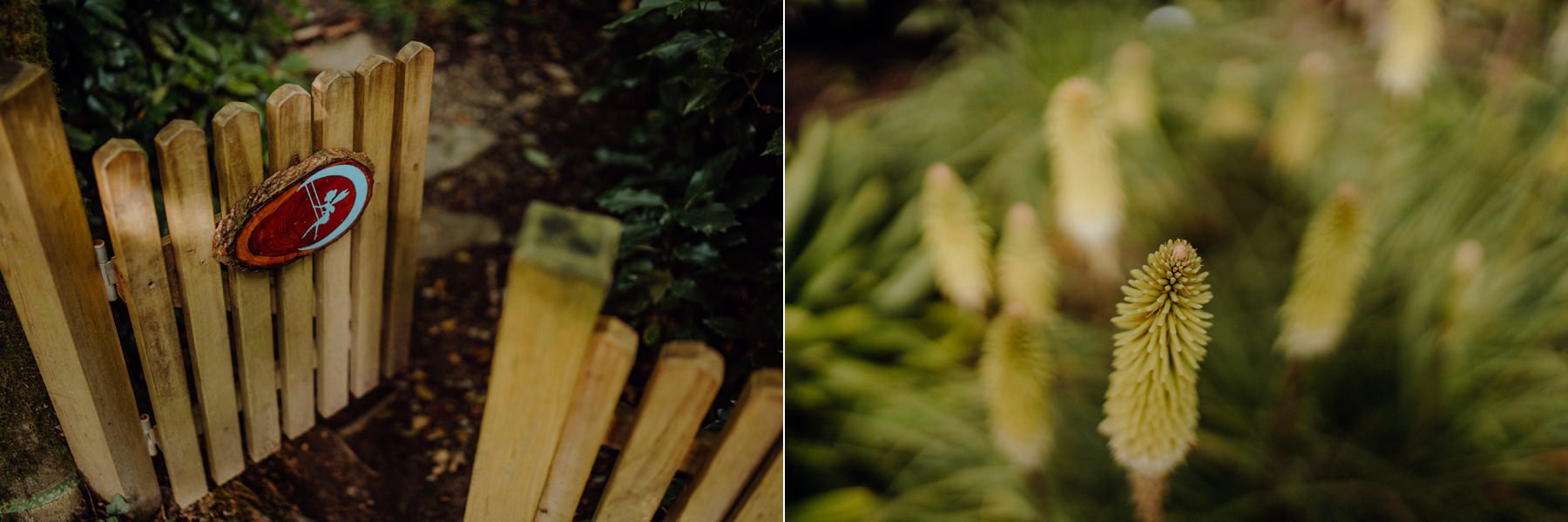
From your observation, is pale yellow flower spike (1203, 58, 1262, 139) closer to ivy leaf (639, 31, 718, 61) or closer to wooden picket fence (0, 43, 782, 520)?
ivy leaf (639, 31, 718, 61)

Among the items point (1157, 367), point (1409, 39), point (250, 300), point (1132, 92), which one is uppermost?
point (1409, 39)

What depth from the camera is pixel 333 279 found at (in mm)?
1773

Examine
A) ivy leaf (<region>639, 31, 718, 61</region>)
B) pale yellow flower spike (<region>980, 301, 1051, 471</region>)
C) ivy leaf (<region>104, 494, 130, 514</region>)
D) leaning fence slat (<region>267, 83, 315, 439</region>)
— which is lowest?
ivy leaf (<region>104, 494, 130, 514</region>)

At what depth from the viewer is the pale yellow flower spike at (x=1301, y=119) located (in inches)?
75.7

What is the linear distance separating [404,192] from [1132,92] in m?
1.59

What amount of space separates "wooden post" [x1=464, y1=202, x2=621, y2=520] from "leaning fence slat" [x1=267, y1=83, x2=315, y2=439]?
0.56 m

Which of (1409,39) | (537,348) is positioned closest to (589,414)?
(537,348)

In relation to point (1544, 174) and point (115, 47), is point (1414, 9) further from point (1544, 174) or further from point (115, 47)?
point (115, 47)

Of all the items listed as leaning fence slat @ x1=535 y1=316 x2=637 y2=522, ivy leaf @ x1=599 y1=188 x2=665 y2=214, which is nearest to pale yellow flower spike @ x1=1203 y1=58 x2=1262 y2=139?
ivy leaf @ x1=599 y1=188 x2=665 y2=214

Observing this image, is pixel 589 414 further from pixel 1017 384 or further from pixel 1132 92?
pixel 1132 92

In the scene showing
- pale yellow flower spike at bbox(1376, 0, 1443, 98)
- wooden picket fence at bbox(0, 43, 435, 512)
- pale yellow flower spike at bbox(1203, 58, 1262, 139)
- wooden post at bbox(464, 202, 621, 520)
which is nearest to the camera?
wooden post at bbox(464, 202, 621, 520)

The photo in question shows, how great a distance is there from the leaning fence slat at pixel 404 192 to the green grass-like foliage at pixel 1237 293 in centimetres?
85

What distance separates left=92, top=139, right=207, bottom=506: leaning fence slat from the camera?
1.26 m

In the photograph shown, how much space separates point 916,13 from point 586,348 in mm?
2249
